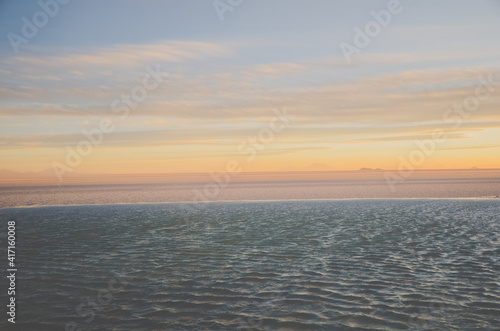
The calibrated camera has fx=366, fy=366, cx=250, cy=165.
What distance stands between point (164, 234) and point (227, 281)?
54.3 feet

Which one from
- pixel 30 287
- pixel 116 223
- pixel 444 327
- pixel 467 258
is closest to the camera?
pixel 444 327

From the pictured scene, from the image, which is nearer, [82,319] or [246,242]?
[82,319]

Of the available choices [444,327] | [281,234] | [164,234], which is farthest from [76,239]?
[444,327]

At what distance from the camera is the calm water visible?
13070 millimetres

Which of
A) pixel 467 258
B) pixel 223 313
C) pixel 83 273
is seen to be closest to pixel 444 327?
pixel 223 313

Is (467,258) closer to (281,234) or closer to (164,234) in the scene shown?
(281,234)

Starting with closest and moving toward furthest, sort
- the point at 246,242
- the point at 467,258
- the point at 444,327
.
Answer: the point at 444,327
the point at 467,258
the point at 246,242

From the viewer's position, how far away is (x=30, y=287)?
1706 cm

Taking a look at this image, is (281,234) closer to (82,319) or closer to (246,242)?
(246,242)

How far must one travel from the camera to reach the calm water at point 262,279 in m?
13.1

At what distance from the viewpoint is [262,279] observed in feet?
58.7

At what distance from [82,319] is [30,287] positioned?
18.0 ft

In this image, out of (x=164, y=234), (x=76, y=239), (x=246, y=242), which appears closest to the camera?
(x=246, y=242)

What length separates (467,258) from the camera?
2139 centimetres
